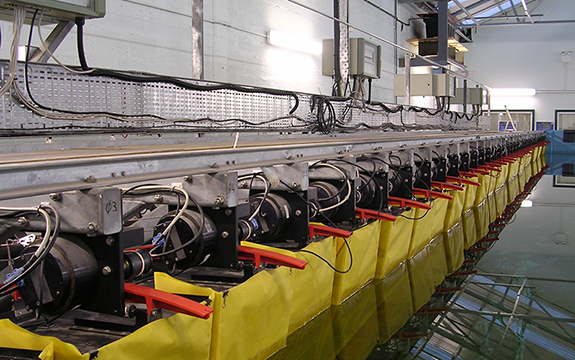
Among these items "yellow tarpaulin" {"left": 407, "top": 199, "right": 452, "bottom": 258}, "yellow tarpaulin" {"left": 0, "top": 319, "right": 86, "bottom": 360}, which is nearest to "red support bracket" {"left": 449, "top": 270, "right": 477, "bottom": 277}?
"yellow tarpaulin" {"left": 407, "top": 199, "right": 452, "bottom": 258}

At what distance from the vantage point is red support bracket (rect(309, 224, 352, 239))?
234 cm

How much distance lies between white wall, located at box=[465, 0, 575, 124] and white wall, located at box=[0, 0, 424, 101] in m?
9.14

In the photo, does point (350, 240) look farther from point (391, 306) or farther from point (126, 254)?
point (126, 254)

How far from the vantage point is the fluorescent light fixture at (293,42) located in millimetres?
7125

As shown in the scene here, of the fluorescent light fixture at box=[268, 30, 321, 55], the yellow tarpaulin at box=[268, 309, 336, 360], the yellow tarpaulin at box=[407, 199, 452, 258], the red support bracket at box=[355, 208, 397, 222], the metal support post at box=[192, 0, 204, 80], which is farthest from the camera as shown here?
the fluorescent light fixture at box=[268, 30, 321, 55]

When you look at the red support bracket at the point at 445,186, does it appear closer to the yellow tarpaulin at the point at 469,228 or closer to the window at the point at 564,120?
the yellow tarpaulin at the point at 469,228

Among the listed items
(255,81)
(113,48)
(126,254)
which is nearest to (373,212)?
(126,254)

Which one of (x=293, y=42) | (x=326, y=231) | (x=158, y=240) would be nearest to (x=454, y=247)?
(x=326, y=231)

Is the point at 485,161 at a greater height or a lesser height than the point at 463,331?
greater

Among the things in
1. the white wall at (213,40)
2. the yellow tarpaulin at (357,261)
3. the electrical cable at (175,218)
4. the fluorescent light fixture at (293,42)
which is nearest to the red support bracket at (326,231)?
the yellow tarpaulin at (357,261)

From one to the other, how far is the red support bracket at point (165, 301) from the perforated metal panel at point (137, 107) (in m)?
1.14

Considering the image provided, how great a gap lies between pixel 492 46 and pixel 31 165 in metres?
18.1

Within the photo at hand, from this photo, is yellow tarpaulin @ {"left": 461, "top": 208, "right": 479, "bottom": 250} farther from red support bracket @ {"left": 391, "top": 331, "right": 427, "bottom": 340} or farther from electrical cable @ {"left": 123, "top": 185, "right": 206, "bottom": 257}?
electrical cable @ {"left": 123, "top": 185, "right": 206, "bottom": 257}

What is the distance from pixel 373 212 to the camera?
2.96 m
